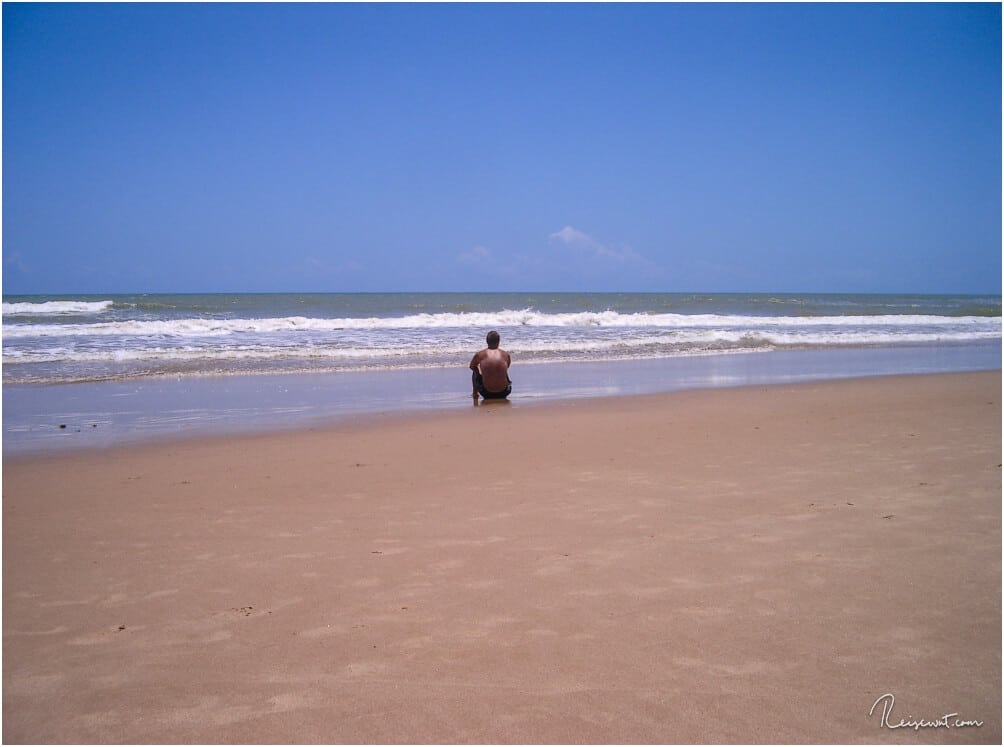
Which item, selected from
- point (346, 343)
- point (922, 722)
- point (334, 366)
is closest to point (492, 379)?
point (334, 366)

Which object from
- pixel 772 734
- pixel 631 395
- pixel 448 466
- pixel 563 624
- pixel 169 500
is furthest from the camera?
pixel 631 395

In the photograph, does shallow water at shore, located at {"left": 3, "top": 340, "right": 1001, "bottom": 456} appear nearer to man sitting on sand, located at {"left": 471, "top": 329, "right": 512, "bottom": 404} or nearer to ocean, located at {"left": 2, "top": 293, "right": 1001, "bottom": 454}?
ocean, located at {"left": 2, "top": 293, "right": 1001, "bottom": 454}

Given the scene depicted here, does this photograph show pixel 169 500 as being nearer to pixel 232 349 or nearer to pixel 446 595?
pixel 446 595

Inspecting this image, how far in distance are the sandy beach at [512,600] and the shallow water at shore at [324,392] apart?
252cm

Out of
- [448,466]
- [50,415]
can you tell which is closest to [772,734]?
[448,466]

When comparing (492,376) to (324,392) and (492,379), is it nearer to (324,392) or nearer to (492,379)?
(492,379)

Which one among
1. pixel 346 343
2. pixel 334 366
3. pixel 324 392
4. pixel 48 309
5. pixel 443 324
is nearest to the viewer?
pixel 324 392

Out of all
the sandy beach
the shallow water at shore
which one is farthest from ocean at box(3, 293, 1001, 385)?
the sandy beach

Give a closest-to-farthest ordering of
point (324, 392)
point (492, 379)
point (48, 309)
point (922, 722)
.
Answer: point (922, 722), point (492, 379), point (324, 392), point (48, 309)

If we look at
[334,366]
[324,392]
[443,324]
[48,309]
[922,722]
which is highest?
[48,309]

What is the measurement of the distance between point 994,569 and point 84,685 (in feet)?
13.5

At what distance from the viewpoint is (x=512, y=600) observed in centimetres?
365

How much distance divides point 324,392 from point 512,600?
9.58 m

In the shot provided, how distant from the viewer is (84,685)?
297 centimetres
